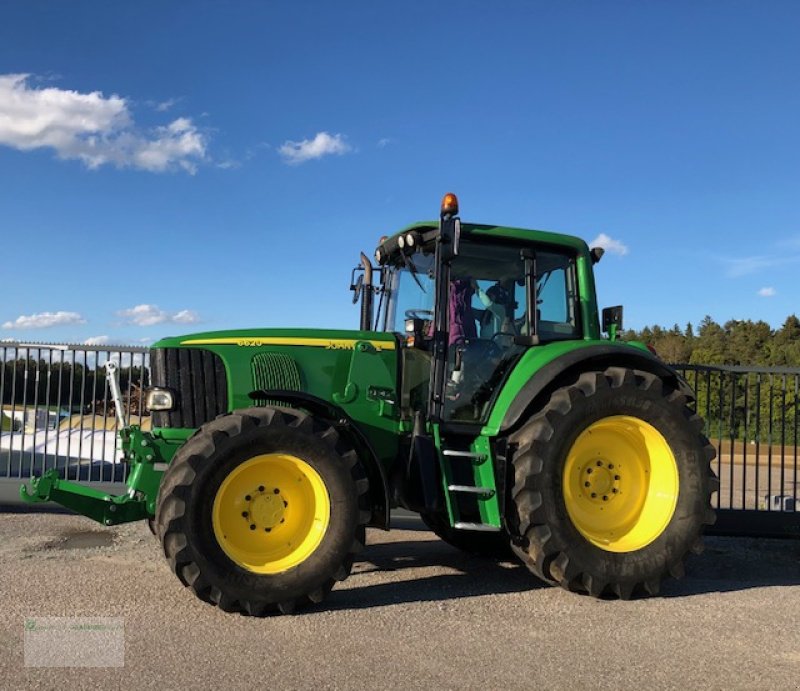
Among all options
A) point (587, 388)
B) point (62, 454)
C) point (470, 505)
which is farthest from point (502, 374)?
point (62, 454)

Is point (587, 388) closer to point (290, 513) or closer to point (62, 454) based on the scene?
point (290, 513)

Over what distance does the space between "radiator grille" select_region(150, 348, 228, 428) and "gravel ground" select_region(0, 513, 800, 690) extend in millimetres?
1134

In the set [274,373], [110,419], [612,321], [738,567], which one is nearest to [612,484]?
[612,321]

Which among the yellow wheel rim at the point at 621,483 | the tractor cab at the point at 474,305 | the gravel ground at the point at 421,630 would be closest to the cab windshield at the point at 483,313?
the tractor cab at the point at 474,305

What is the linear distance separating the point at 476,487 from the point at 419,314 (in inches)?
56.1

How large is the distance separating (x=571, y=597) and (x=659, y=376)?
1.72 metres

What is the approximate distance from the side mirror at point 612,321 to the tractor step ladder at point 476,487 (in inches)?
63.8

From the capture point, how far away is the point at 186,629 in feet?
13.0

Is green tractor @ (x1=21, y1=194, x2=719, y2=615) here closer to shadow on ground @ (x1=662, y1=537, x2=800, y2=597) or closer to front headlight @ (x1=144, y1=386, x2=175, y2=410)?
front headlight @ (x1=144, y1=386, x2=175, y2=410)

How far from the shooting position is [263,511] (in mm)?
4492

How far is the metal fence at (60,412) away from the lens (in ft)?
25.3

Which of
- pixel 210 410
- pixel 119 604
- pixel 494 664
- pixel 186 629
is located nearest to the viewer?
pixel 494 664

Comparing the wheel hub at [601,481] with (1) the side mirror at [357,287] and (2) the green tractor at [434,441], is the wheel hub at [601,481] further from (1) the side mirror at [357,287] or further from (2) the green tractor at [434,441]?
(1) the side mirror at [357,287]

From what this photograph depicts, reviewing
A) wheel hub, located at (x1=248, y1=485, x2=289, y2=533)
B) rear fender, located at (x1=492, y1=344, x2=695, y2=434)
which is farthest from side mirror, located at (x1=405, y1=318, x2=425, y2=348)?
wheel hub, located at (x1=248, y1=485, x2=289, y2=533)
